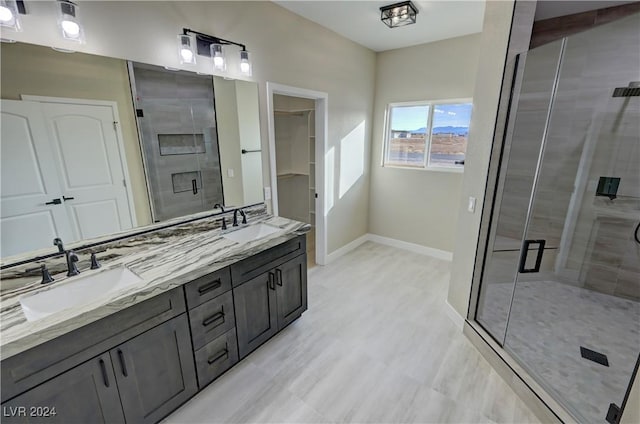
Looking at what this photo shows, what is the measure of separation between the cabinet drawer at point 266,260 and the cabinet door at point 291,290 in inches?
2.6

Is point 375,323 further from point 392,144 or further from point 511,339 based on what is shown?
point 392,144

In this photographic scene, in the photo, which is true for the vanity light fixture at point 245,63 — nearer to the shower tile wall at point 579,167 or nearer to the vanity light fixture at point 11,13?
the vanity light fixture at point 11,13

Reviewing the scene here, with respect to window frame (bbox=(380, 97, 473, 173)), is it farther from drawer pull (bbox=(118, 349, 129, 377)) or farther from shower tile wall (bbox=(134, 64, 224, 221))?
drawer pull (bbox=(118, 349, 129, 377))

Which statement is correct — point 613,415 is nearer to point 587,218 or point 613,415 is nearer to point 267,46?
point 587,218

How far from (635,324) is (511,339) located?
4.70 ft

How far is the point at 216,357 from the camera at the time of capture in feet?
6.06

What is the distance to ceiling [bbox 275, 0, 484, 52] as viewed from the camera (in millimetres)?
2498

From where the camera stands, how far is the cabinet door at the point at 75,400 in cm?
110

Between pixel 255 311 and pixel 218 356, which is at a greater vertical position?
pixel 255 311

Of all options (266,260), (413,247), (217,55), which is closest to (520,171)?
(413,247)

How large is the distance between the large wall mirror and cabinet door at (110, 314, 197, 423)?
78 cm

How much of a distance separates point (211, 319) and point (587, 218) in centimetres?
372

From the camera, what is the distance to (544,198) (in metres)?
2.99

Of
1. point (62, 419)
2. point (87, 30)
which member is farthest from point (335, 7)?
point (62, 419)
